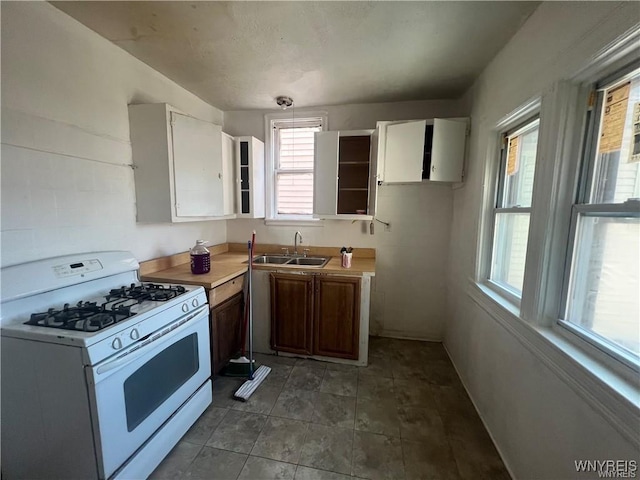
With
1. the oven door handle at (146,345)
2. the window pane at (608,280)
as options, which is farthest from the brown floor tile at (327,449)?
the window pane at (608,280)

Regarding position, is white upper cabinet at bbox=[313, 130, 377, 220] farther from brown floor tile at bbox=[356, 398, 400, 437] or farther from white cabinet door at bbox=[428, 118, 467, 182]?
brown floor tile at bbox=[356, 398, 400, 437]

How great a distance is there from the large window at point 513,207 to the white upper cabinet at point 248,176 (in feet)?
7.38

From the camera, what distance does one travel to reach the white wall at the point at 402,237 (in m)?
2.82

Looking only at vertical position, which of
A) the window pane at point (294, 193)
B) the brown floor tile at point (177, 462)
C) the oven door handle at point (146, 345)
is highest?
the window pane at point (294, 193)

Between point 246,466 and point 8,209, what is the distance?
6.11 ft

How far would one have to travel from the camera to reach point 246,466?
1491mm

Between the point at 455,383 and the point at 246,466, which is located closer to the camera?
the point at 246,466

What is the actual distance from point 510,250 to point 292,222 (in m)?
2.10

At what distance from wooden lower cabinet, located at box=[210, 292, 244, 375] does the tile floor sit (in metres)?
0.20

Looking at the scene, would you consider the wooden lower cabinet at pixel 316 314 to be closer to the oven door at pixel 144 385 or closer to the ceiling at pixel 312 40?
the oven door at pixel 144 385

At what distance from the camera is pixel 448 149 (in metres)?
2.41

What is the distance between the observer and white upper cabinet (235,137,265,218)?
2.84 meters

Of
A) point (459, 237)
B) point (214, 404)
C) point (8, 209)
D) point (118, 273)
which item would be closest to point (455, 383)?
point (459, 237)

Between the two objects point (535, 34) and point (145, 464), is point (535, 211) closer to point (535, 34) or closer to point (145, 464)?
point (535, 34)
